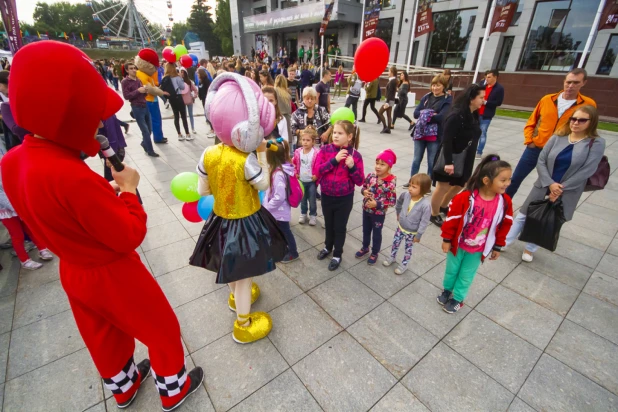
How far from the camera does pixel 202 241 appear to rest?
226 cm

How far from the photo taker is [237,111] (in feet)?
5.84

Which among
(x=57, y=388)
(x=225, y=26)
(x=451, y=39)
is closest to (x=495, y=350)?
(x=57, y=388)

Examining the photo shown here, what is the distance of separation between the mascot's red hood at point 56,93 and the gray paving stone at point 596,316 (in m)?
4.19

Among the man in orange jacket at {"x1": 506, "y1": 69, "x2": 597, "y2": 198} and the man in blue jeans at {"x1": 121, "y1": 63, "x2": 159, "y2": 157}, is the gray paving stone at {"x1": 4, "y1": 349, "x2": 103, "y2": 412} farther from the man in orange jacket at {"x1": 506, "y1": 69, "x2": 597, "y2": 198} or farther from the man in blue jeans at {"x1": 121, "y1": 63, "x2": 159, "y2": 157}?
the man in blue jeans at {"x1": 121, "y1": 63, "x2": 159, "y2": 157}

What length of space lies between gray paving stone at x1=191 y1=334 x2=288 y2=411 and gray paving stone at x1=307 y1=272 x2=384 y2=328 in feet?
2.29

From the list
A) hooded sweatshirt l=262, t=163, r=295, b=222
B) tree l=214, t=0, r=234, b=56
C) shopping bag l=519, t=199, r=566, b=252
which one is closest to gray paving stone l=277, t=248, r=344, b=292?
hooded sweatshirt l=262, t=163, r=295, b=222

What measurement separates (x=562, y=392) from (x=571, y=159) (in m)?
2.34

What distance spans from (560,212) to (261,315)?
3532mm

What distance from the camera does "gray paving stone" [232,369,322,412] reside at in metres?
2.07

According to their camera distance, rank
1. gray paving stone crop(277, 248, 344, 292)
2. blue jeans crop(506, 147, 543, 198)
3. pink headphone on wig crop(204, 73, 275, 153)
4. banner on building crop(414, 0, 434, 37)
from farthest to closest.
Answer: banner on building crop(414, 0, 434, 37) → blue jeans crop(506, 147, 543, 198) → gray paving stone crop(277, 248, 344, 292) → pink headphone on wig crop(204, 73, 275, 153)

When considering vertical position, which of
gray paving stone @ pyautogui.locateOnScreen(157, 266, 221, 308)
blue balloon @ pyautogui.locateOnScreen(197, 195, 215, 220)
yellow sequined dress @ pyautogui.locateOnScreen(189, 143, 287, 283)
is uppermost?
yellow sequined dress @ pyautogui.locateOnScreen(189, 143, 287, 283)

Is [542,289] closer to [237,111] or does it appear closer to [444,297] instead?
[444,297]

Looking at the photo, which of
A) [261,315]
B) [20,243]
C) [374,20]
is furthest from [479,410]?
[374,20]

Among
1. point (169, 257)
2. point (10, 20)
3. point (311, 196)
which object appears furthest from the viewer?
point (10, 20)
